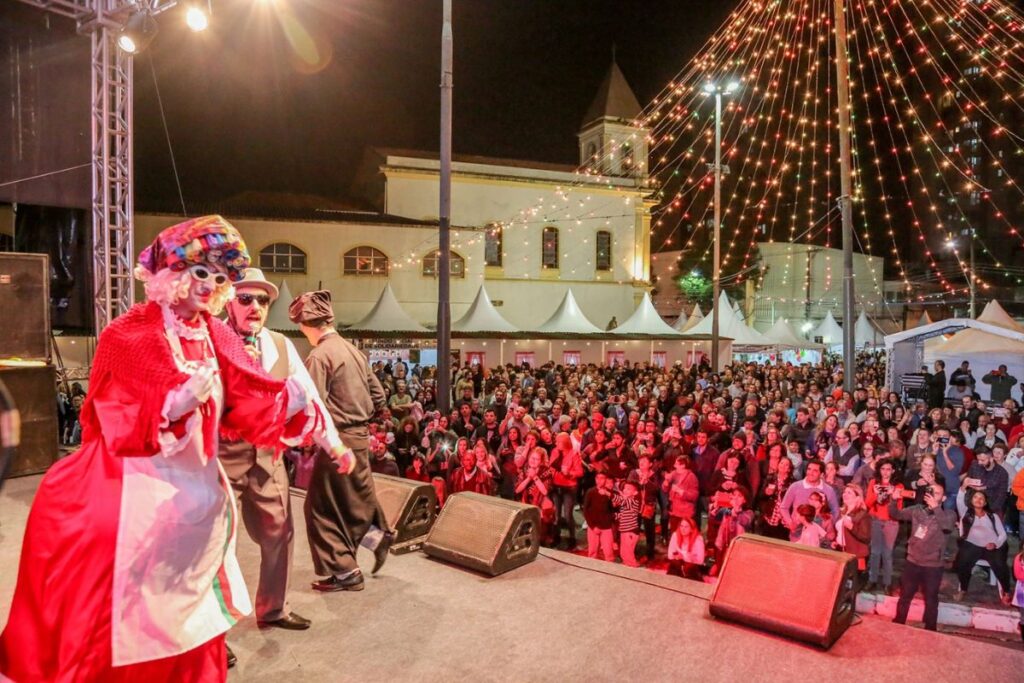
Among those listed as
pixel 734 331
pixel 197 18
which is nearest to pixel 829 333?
pixel 734 331

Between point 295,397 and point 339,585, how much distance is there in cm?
193

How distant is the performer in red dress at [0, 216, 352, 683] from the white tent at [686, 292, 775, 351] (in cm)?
2466

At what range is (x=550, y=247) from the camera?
108 ft

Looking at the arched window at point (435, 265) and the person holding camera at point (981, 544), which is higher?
the arched window at point (435, 265)

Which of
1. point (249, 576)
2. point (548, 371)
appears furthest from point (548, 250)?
point (249, 576)

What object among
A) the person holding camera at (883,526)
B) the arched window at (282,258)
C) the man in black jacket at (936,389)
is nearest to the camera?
the person holding camera at (883,526)

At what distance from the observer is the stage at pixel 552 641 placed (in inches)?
124

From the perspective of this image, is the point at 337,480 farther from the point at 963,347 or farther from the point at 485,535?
the point at 963,347

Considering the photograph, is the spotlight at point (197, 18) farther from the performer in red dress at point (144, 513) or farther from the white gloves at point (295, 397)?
the white gloves at point (295, 397)

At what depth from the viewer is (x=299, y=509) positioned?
18.9 feet

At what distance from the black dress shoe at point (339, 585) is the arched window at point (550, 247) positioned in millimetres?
29118

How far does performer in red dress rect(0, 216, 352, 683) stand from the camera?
2.13 meters

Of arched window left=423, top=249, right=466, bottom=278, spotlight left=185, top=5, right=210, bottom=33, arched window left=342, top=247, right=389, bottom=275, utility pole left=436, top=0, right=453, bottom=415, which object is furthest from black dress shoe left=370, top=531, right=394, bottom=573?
arched window left=423, top=249, right=466, bottom=278

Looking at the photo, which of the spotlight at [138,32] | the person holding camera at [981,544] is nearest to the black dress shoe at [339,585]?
the person holding camera at [981,544]
